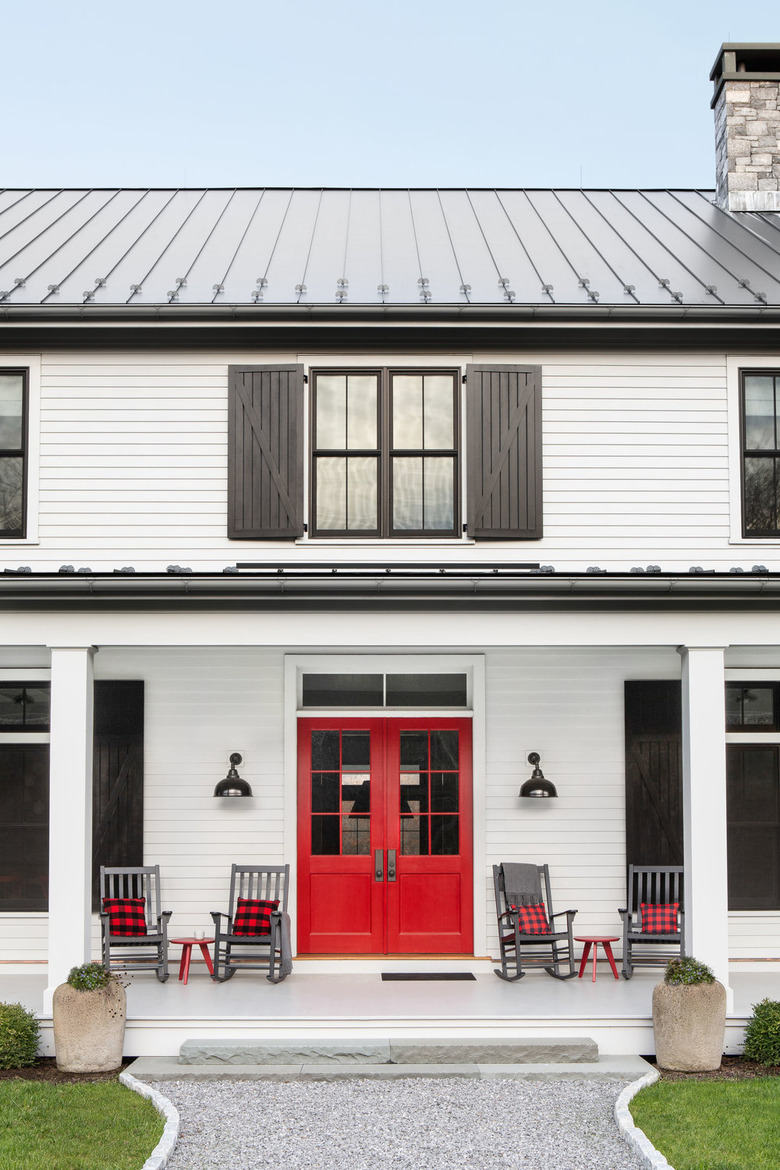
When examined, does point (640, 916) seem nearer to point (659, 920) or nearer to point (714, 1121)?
point (659, 920)

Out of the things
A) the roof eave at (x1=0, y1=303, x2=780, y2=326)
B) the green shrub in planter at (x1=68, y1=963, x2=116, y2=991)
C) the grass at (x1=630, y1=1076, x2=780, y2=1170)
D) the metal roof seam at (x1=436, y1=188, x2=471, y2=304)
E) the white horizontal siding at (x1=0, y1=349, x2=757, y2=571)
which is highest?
the metal roof seam at (x1=436, y1=188, x2=471, y2=304)

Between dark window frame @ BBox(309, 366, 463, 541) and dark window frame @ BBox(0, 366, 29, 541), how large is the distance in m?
2.32

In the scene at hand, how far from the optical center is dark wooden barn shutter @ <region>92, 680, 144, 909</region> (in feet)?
32.7

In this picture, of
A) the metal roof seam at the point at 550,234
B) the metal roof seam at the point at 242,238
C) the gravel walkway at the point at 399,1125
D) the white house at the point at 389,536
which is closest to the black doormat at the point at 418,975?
the white house at the point at 389,536

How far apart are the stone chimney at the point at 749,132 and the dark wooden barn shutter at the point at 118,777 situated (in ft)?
26.7

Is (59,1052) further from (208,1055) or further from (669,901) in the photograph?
(669,901)

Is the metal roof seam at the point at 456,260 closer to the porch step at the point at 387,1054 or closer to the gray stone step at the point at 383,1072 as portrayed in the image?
the porch step at the point at 387,1054

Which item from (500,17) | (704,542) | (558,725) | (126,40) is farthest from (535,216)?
(500,17)

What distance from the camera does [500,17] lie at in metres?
51.5

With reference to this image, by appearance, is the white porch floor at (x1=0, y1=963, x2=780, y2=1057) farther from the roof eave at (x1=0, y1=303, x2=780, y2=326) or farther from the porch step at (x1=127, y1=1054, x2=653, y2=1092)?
the roof eave at (x1=0, y1=303, x2=780, y2=326)

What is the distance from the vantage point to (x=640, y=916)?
380 inches

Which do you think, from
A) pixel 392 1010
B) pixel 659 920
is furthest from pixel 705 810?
pixel 392 1010

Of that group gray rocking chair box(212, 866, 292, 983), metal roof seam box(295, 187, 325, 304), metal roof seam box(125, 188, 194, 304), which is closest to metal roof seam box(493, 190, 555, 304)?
metal roof seam box(295, 187, 325, 304)

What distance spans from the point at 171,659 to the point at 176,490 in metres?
1.51
